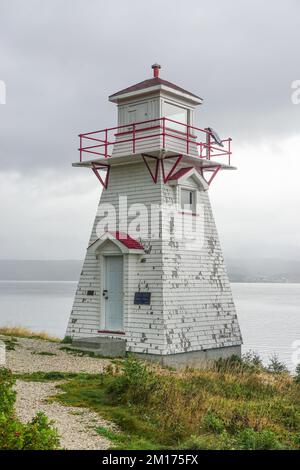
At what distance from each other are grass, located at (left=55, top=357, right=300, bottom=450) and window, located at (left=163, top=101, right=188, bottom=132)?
8767 millimetres

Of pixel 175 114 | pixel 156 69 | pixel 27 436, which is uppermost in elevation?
pixel 156 69

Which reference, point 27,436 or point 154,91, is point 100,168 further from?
point 27,436

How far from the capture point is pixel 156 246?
61.8 ft

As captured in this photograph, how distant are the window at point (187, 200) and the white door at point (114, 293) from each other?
281 centimetres

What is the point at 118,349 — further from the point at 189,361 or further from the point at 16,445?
the point at 16,445

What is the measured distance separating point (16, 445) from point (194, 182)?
1460cm

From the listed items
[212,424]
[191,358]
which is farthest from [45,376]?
[191,358]

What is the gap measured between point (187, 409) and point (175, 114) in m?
11.9

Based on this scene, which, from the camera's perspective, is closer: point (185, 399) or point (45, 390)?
point (185, 399)

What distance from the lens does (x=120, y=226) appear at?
2016cm

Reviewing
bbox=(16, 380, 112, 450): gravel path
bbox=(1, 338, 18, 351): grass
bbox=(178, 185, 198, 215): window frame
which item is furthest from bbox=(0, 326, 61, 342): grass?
bbox=(16, 380, 112, 450): gravel path

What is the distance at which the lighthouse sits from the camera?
18.5m

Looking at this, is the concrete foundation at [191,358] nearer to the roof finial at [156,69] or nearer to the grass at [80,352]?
the grass at [80,352]
